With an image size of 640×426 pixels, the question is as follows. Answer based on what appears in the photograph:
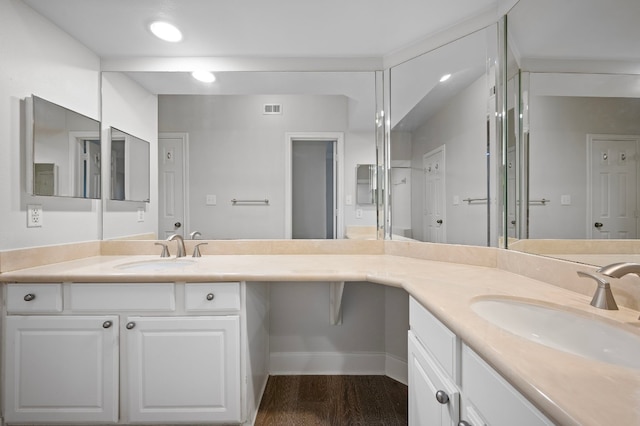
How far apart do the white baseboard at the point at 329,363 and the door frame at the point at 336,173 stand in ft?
2.83

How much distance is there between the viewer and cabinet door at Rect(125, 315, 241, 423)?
141cm

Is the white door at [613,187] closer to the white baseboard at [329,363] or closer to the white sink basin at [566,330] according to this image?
the white sink basin at [566,330]

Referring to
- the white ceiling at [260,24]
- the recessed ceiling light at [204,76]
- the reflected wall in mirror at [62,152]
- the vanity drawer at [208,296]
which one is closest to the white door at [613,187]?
the white ceiling at [260,24]

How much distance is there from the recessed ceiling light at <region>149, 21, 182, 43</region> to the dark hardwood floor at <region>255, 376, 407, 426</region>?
2.26 m

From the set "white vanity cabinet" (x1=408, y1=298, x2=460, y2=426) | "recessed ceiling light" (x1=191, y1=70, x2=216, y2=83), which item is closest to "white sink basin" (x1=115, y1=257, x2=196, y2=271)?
"recessed ceiling light" (x1=191, y1=70, x2=216, y2=83)

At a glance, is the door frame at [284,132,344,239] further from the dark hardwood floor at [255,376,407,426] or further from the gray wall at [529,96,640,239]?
the gray wall at [529,96,640,239]

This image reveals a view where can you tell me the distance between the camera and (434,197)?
1859mm

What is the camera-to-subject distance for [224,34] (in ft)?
5.83

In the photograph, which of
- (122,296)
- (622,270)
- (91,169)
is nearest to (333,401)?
(122,296)

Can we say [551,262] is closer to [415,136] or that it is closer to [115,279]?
[415,136]

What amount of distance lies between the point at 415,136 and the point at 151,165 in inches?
71.7

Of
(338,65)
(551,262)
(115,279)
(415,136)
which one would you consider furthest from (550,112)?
(115,279)

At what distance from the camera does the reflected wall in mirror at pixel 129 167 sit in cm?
204

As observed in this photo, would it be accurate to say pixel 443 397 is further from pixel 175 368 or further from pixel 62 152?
pixel 62 152
